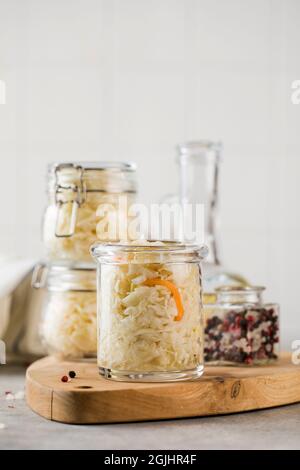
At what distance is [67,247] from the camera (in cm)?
129

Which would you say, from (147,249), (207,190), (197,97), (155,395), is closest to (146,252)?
(147,249)

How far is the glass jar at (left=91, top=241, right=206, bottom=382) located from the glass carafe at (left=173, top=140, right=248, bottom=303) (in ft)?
1.05

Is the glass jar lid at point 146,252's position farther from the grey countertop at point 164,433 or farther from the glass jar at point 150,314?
the grey countertop at point 164,433

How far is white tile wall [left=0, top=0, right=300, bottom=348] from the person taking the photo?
252 centimetres

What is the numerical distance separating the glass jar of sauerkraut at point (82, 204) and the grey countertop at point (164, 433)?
305mm

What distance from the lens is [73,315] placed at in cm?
128

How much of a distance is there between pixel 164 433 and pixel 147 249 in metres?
0.24

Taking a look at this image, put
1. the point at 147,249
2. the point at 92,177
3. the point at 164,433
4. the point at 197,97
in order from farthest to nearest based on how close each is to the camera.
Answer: the point at 197,97 → the point at 92,177 → the point at 147,249 → the point at 164,433

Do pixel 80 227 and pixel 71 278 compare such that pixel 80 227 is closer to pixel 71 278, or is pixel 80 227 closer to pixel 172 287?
pixel 71 278

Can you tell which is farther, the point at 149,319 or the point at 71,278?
the point at 71,278

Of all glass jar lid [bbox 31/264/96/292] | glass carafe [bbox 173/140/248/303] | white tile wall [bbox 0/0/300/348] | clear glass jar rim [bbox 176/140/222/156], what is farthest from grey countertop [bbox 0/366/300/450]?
white tile wall [bbox 0/0/300/348]

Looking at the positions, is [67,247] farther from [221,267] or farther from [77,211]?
[221,267]
